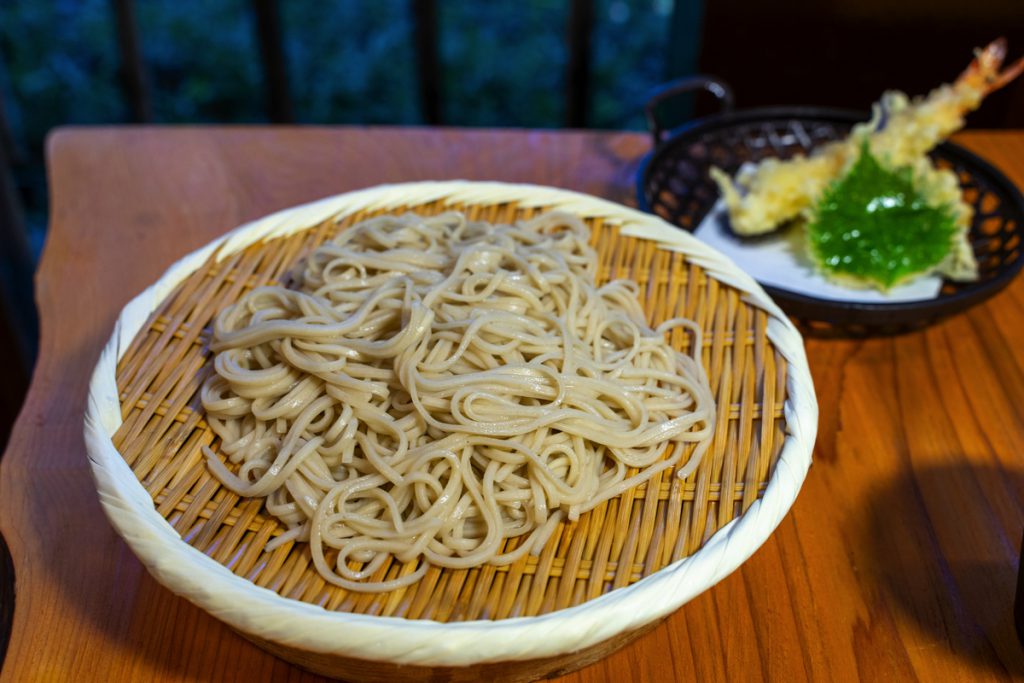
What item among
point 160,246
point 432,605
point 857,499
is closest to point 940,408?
point 857,499

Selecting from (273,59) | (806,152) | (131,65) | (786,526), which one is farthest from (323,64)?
(786,526)

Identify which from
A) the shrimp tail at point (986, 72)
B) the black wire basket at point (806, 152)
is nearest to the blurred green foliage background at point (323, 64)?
the black wire basket at point (806, 152)

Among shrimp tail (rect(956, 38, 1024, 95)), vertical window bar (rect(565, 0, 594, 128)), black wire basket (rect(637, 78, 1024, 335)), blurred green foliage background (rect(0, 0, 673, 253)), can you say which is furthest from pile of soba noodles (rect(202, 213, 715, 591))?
blurred green foliage background (rect(0, 0, 673, 253))

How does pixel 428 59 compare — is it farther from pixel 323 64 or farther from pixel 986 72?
pixel 986 72

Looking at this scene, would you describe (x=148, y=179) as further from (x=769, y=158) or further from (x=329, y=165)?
(x=769, y=158)

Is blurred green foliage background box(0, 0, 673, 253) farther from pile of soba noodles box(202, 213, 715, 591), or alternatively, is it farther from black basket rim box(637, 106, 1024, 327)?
pile of soba noodles box(202, 213, 715, 591)

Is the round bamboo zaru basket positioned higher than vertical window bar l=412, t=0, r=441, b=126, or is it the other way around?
the round bamboo zaru basket
